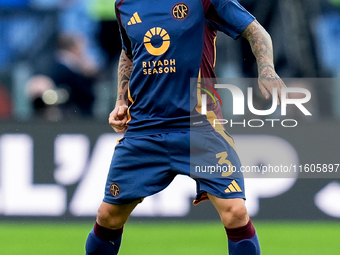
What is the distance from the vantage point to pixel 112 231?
144 inches

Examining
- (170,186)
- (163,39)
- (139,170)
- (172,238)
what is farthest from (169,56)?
(170,186)

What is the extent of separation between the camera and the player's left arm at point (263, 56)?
3.25 m

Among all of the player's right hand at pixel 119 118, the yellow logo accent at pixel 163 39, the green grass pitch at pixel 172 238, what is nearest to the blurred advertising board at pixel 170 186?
the green grass pitch at pixel 172 238

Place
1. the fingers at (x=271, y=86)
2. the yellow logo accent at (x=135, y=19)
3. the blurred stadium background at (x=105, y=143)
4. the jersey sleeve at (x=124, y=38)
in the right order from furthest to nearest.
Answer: the blurred stadium background at (x=105, y=143)
the jersey sleeve at (x=124, y=38)
the yellow logo accent at (x=135, y=19)
the fingers at (x=271, y=86)

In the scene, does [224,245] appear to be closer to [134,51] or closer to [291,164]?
[291,164]

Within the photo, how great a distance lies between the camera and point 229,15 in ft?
11.2

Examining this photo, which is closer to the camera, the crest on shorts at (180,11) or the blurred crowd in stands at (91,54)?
the crest on shorts at (180,11)

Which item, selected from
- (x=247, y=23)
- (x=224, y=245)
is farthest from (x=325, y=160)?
(x=247, y=23)

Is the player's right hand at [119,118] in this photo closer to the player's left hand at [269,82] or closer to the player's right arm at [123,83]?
the player's right arm at [123,83]

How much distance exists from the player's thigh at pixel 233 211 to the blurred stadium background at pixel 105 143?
5.69 ft

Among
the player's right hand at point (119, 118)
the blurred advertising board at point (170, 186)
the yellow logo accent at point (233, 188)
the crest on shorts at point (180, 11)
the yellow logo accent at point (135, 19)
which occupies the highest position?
the crest on shorts at point (180, 11)

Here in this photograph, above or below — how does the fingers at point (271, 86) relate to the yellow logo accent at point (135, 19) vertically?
below

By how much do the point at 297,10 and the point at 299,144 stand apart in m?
1.87

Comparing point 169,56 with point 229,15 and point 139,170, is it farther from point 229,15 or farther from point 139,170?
point 139,170
